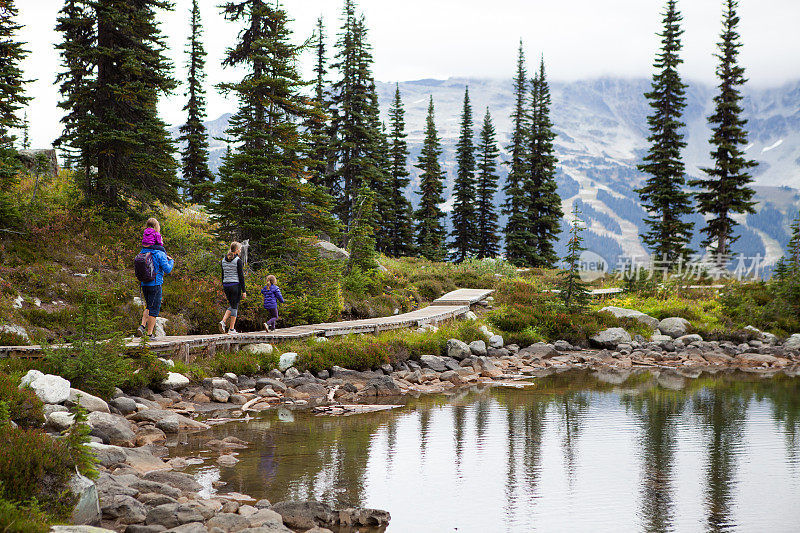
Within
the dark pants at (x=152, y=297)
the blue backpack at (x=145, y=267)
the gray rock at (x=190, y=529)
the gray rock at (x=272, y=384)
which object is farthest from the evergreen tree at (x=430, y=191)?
the gray rock at (x=190, y=529)

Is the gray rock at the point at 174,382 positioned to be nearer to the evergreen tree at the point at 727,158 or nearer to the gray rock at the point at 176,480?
the gray rock at the point at 176,480

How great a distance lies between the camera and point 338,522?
7.62 m

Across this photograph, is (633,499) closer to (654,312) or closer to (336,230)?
(336,230)

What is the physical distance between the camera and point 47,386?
10.6 meters

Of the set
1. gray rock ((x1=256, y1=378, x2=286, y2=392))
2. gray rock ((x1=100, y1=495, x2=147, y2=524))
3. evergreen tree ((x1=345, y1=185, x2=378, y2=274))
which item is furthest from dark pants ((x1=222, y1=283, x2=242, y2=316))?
gray rock ((x1=100, y1=495, x2=147, y2=524))

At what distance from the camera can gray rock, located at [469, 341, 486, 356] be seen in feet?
69.5

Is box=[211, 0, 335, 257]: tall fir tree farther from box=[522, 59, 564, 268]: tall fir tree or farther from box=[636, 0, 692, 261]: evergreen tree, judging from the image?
box=[522, 59, 564, 268]: tall fir tree

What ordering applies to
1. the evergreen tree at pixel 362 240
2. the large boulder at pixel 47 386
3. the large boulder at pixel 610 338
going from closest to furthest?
the large boulder at pixel 47 386 < the evergreen tree at pixel 362 240 < the large boulder at pixel 610 338

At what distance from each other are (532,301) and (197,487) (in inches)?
793

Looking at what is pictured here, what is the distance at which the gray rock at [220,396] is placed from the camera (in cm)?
1403

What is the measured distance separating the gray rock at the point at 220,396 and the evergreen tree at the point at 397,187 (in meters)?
39.5

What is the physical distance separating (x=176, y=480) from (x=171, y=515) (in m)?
1.53

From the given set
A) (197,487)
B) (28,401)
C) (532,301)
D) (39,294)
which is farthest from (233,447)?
(532,301)

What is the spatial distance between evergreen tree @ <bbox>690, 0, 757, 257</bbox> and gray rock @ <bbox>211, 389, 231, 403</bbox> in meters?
31.9
